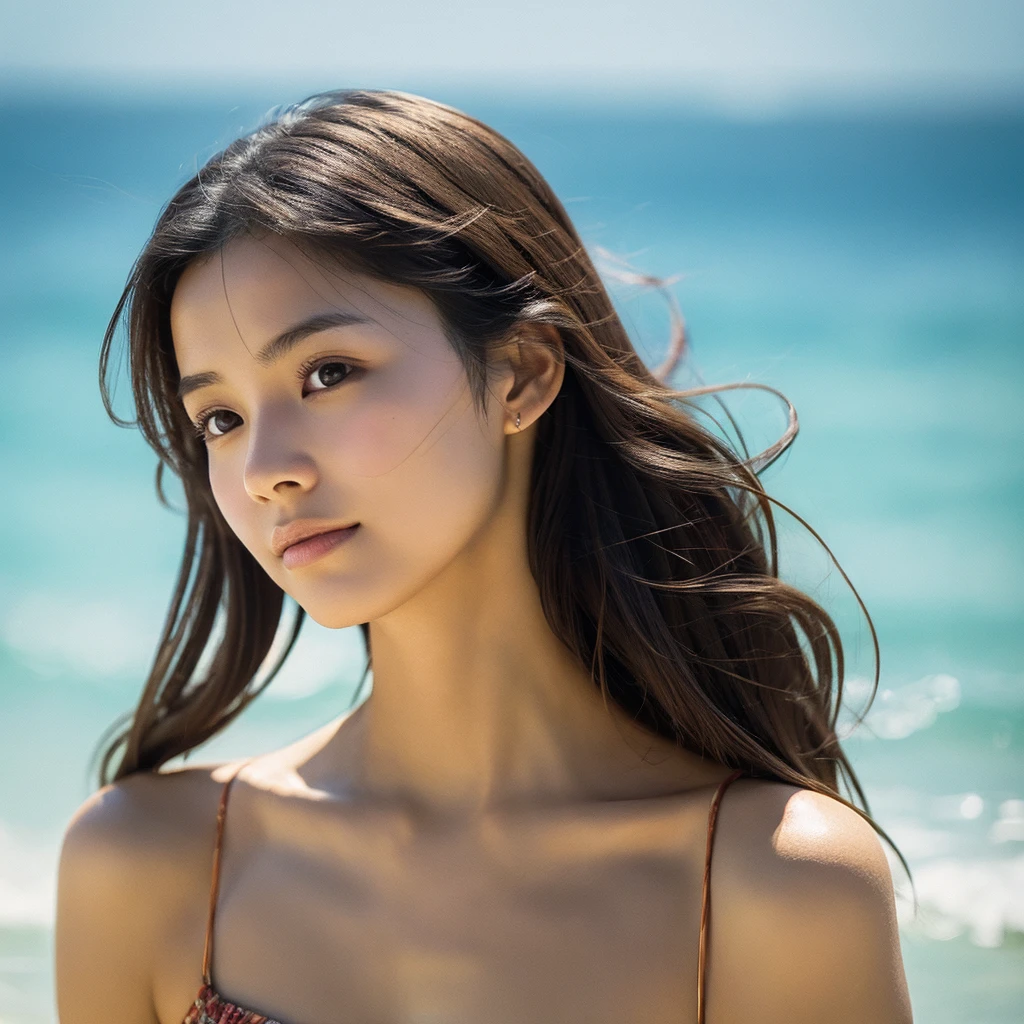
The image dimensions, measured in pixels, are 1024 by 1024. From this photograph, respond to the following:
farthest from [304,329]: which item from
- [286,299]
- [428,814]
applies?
[428,814]

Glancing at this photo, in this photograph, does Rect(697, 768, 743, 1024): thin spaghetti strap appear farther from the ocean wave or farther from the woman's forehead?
the ocean wave

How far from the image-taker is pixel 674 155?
818 centimetres

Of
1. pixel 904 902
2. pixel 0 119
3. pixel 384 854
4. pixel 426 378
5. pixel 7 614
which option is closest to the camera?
pixel 426 378

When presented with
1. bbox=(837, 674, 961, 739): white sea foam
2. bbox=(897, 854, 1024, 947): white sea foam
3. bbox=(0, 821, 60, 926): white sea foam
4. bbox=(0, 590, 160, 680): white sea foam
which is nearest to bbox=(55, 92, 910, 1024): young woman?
bbox=(897, 854, 1024, 947): white sea foam

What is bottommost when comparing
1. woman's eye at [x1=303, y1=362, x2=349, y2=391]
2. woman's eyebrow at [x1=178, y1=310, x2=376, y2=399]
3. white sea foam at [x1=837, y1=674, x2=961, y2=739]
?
white sea foam at [x1=837, y1=674, x2=961, y2=739]

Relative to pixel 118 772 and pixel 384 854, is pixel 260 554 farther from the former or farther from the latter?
pixel 118 772

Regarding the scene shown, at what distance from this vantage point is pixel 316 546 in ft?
5.62

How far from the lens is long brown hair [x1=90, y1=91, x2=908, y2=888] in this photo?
5.79ft

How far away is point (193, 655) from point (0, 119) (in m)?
5.89

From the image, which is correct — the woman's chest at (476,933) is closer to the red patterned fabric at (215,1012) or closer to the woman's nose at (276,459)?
the red patterned fabric at (215,1012)

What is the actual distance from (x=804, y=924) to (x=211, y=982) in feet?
2.78

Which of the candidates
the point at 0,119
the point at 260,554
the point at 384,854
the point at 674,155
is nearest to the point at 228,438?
the point at 260,554

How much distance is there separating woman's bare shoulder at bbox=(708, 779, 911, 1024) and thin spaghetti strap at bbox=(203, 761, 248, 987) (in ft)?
2.38

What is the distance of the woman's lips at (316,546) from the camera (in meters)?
1.71
